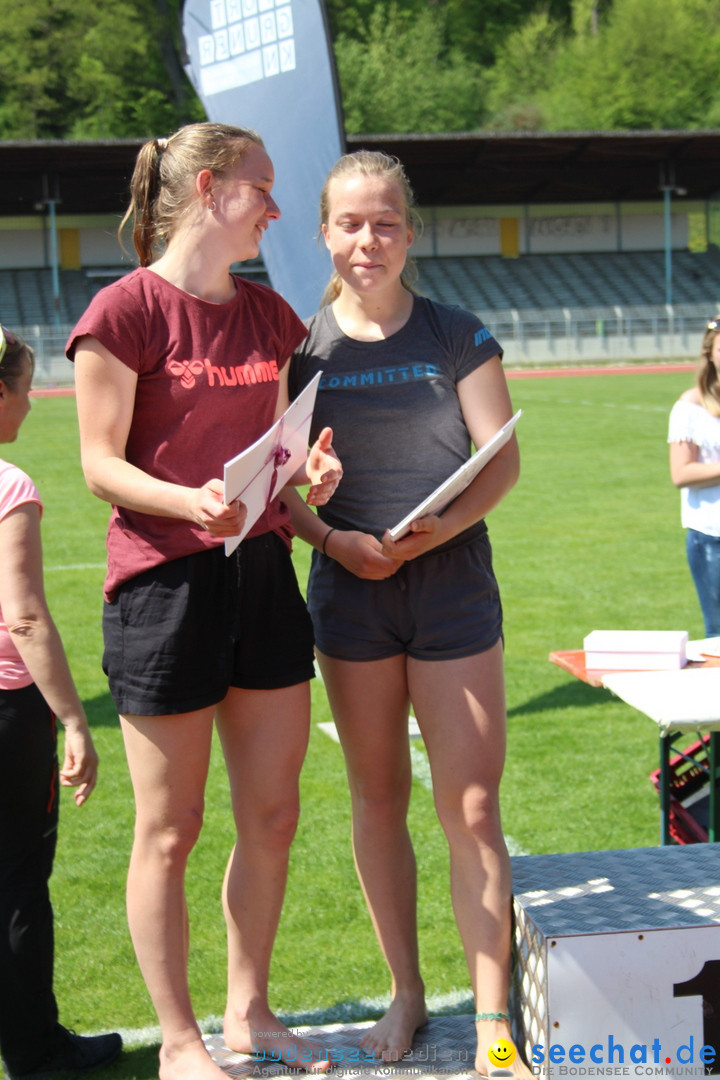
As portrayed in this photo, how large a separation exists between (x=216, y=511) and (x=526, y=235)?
1812 inches

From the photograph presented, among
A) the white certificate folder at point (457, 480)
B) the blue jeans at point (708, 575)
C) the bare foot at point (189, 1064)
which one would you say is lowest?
the bare foot at point (189, 1064)

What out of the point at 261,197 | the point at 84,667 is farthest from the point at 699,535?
the point at 84,667

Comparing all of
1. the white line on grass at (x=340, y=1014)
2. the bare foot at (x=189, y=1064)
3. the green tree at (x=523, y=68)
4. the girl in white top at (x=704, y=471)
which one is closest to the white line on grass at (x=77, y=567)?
the girl in white top at (x=704, y=471)

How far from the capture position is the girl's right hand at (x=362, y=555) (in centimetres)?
242

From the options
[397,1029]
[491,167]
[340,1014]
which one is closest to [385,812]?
[397,1029]

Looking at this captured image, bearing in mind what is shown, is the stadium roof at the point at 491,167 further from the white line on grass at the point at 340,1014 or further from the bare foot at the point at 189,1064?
the bare foot at the point at 189,1064

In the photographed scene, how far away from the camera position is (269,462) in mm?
2188

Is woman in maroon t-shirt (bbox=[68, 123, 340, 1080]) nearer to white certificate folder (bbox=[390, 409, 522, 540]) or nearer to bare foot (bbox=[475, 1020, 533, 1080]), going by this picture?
white certificate folder (bbox=[390, 409, 522, 540])

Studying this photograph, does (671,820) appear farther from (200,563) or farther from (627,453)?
(627,453)

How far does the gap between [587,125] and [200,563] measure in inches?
2492

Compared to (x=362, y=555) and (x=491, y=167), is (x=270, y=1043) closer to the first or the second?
(x=362, y=555)

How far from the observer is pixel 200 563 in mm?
2293

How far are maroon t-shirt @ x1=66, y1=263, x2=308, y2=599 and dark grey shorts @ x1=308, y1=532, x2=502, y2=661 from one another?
0.40 meters

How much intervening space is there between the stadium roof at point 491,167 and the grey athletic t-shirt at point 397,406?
111 ft
